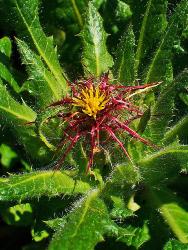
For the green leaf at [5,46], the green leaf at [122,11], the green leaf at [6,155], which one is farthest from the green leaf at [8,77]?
the green leaf at [122,11]

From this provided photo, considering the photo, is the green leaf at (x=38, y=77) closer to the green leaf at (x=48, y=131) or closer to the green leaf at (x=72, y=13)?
the green leaf at (x=48, y=131)

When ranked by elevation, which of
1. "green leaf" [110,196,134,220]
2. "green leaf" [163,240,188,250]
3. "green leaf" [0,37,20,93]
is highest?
"green leaf" [0,37,20,93]

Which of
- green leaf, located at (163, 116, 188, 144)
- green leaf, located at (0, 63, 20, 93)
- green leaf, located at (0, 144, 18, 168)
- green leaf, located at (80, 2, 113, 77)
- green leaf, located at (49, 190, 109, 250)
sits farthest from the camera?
green leaf, located at (0, 144, 18, 168)

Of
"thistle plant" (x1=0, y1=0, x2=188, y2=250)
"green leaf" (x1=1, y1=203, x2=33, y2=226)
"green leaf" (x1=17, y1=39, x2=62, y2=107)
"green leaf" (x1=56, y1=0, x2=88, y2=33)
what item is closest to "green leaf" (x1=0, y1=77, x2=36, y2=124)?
"thistle plant" (x1=0, y1=0, x2=188, y2=250)

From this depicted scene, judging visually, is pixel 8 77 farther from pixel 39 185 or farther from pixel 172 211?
pixel 172 211

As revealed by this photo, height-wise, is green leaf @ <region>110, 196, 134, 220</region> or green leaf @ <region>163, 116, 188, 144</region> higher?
green leaf @ <region>163, 116, 188, 144</region>

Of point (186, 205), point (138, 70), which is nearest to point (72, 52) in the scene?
point (138, 70)

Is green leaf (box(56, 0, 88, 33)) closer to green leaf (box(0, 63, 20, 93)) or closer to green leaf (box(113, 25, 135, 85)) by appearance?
green leaf (box(0, 63, 20, 93))
